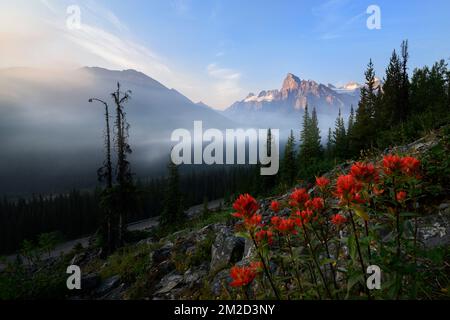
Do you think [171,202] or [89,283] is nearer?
[89,283]

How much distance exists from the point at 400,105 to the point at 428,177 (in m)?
38.7

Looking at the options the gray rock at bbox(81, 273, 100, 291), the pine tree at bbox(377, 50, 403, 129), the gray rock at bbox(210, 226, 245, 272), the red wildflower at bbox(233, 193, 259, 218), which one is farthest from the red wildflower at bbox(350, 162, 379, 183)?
the pine tree at bbox(377, 50, 403, 129)

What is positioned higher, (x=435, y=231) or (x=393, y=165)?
(x=393, y=165)

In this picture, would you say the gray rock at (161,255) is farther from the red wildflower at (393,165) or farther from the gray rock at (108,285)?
the red wildflower at (393,165)

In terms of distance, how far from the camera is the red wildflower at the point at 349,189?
2076 mm

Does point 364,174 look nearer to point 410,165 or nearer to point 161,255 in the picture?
point 410,165

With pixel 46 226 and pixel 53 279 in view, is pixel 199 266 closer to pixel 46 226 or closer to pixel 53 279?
pixel 53 279

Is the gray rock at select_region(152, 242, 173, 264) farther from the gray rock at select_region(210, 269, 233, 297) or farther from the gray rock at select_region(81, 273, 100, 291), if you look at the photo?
the gray rock at select_region(210, 269, 233, 297)

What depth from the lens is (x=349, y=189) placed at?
208 cm

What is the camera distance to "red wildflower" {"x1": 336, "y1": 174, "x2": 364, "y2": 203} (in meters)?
2.08

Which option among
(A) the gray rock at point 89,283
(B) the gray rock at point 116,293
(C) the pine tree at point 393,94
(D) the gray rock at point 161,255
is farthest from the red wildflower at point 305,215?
(C) the pine tree at point 393,94

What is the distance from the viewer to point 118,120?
63.9 feet

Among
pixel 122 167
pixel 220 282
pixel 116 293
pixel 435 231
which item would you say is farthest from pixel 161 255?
→ pixel 122 167
